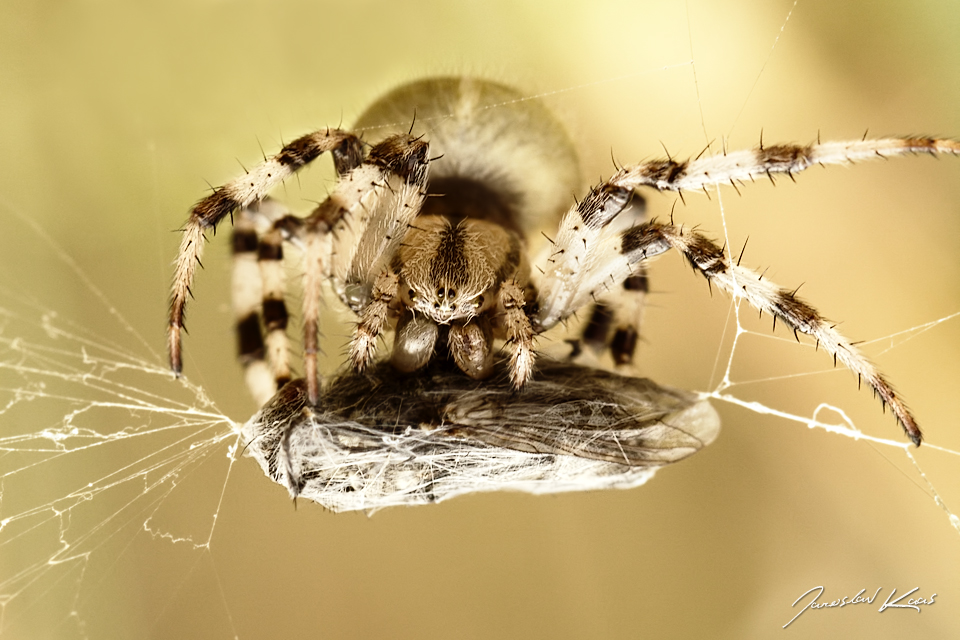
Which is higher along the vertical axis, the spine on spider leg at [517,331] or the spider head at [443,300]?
the spider head at [443,300]

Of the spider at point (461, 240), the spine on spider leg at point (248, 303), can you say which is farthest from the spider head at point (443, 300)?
the spine on spider leg at point (248, 303)

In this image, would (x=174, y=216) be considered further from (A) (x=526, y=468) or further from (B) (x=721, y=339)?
(B) (x=721, y=339)

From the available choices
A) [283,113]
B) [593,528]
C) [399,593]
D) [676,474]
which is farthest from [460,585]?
[283,113]

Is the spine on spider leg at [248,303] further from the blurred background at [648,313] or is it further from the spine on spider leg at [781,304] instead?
the spine on spider leg at [781,304]

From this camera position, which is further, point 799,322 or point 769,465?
point 769,465

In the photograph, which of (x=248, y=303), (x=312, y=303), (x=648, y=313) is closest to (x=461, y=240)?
(x=312, y=303)
